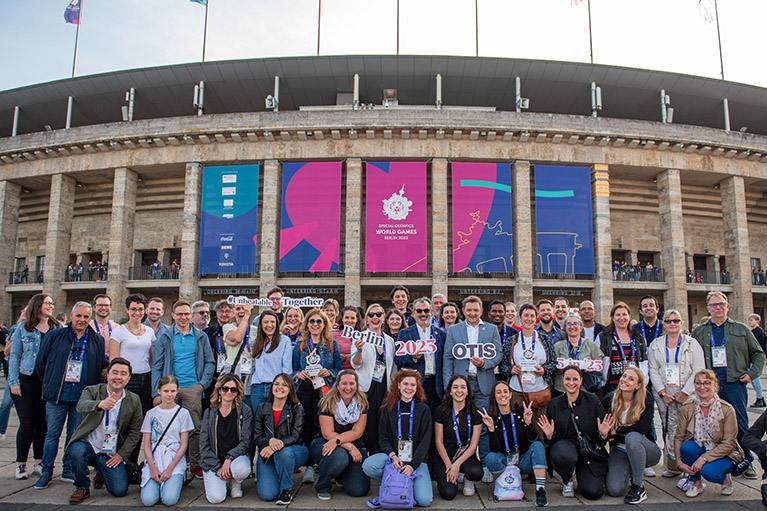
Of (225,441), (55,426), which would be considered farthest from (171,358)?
(55,426)

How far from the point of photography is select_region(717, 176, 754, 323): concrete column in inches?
928

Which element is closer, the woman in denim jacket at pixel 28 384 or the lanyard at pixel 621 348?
the woman in denim jacket at pixel 28 384

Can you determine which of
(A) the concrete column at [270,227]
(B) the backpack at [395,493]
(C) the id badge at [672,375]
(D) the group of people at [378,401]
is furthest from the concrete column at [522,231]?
(B) the backpack at [395,493]

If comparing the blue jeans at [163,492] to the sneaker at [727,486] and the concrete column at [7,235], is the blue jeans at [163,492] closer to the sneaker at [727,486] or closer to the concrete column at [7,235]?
the sneaker at [727,486]

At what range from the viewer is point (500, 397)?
5352 mm

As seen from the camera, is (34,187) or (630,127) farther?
(34,187)

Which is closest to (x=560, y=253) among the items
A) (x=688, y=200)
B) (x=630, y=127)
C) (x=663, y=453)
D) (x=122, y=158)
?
(x=630, y=127)

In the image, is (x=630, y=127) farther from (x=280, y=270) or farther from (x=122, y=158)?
(x=122, y=158)

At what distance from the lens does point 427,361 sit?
20.2 feet

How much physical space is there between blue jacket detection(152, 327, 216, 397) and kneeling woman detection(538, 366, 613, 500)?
4012mm

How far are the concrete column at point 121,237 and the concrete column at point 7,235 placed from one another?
6.49 meters

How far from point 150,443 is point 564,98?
28.1 metres

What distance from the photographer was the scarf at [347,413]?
534cm

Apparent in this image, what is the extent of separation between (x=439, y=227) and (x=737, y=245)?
15114 mm
